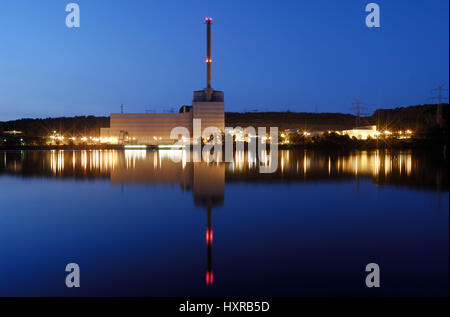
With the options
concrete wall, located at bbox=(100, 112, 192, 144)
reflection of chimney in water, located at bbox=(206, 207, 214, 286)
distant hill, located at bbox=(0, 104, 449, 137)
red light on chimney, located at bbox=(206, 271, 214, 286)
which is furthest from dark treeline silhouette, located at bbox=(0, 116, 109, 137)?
red light on chimney, located at bbox=(206, 271, 214, 286)

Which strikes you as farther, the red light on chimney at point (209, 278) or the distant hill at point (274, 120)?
the distant hill at point (274, 120)

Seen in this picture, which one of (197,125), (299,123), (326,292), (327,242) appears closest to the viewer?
(326,292)

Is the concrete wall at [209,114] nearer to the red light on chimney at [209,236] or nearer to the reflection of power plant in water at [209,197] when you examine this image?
the reflection of power plant in water at [209,197]

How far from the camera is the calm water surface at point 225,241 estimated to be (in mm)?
3635

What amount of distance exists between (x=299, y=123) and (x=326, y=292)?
112 m

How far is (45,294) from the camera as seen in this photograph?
11.5ft

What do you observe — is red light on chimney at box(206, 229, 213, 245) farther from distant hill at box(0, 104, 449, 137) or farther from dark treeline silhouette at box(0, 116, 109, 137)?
dark treeline silhouette at box(0, 116, 109, 137)

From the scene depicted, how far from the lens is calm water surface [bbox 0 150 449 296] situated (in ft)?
11.9

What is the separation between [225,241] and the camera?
503 cm

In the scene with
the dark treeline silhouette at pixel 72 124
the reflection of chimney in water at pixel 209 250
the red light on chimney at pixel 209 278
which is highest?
the dark treeline silhouette at pixel 72 124

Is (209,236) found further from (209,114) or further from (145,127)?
(145,127)

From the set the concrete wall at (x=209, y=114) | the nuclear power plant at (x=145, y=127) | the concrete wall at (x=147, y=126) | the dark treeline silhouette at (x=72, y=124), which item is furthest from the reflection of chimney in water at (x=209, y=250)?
the dark treeline silhouette at (x=72, y=124)

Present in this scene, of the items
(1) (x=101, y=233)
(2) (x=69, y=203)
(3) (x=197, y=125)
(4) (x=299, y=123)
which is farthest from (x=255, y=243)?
(4) (x=299, y=123)

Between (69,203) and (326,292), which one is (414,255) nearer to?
(326,292)
